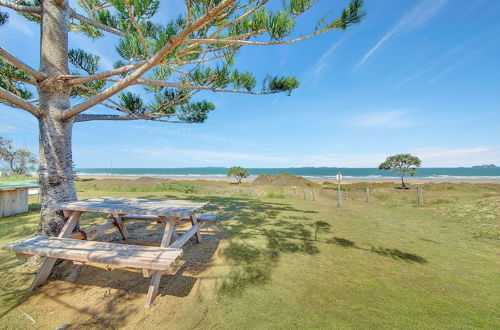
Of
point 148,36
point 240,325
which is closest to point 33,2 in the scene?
point 148,36

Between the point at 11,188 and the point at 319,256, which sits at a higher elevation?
the point at 11,188

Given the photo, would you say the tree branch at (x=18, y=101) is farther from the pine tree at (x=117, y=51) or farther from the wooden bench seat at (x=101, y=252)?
the wooden bench seat at (x=101, y=252)

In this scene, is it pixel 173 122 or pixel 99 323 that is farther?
pixel 173 122

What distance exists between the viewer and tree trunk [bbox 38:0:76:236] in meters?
2.83

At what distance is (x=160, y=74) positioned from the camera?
4.68 metres

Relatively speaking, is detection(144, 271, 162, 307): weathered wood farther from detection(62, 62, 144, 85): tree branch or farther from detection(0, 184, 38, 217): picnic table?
detection(0, 184, 38, 217): picnic table

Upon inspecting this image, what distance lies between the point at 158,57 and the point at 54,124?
1924 millimetres

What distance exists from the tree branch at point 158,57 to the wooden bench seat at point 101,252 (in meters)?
1.75

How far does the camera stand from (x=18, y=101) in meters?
2.50

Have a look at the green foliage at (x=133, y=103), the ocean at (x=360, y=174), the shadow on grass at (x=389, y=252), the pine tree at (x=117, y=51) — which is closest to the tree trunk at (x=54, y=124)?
the pine tree at (x=117, y=51)

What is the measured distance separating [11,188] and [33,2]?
4.35 m

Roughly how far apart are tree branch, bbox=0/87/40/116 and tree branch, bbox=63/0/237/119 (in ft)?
1.07

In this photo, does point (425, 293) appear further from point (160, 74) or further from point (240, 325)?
point (160, 74)

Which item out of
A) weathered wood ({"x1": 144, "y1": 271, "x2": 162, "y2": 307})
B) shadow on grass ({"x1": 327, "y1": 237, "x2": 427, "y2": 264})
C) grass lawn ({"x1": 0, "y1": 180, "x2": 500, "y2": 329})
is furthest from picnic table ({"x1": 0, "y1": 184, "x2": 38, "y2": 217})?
shadow on grass ({"x1": 327, "y1": 237, "x2": 427, "y2": 264})
